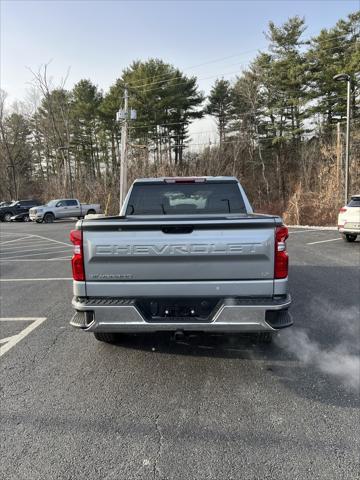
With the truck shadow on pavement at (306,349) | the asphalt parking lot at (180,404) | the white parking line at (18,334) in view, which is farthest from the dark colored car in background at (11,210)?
the truck shadow on pavement at (306,349)

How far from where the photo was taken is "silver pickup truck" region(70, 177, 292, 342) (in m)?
3.11

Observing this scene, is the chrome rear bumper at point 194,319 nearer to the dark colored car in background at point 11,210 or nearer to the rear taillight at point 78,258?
the rear taillight at point 78,258

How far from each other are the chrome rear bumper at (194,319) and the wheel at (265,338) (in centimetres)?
85

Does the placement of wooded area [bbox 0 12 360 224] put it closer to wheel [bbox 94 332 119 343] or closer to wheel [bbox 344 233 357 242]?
wheel [bbox 344 233 357 242]

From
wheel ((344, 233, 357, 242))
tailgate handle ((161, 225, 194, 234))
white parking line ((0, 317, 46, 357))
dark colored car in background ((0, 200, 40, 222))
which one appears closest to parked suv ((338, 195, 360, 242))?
wheel ((344, 233, 357, 242))

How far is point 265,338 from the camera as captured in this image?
4133mm

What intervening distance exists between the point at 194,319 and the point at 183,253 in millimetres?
589

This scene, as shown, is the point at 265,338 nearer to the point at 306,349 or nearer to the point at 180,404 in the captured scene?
the point at 306,349

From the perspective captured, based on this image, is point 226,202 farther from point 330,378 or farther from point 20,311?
point 20,311

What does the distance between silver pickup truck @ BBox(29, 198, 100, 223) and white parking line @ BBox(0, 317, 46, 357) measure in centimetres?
2678

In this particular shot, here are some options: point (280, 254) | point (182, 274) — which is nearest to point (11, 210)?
point (182, 274)

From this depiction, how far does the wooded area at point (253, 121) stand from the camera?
33375mm

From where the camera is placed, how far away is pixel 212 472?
2.31m

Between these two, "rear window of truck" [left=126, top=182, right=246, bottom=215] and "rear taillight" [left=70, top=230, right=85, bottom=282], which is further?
"rear window of truck" [left=126, top=182, right=246, bottom=215]
